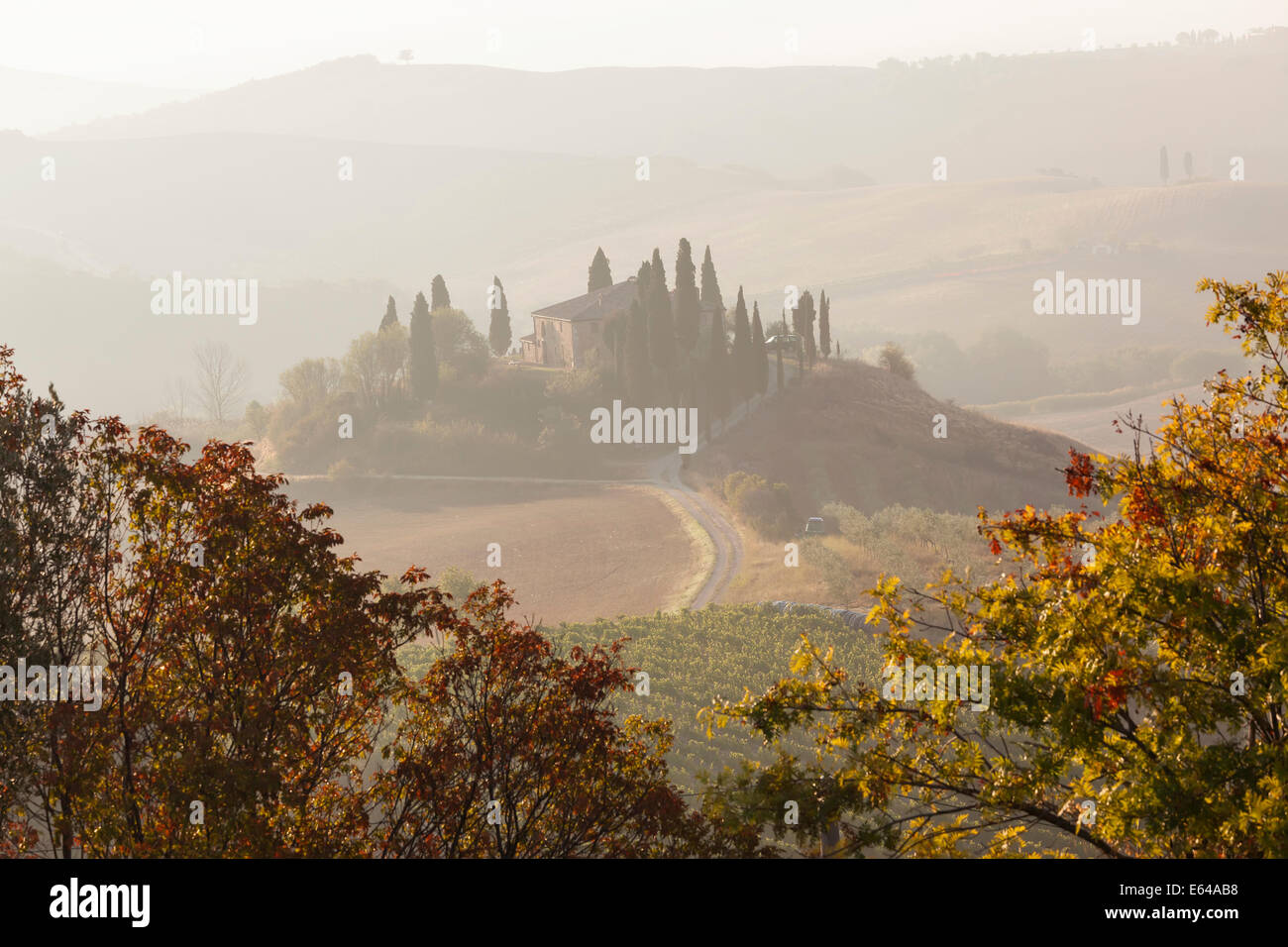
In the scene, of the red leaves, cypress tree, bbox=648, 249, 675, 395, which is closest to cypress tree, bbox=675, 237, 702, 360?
cypress tree, bbox=648, 249, 675, 395

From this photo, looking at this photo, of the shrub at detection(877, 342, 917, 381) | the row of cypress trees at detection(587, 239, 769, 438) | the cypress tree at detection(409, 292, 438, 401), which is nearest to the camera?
the row of cypress trees at detection(587, 239, 769, 438)

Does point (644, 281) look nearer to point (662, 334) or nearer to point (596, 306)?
point (596, 306)

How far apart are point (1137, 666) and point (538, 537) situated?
169ft

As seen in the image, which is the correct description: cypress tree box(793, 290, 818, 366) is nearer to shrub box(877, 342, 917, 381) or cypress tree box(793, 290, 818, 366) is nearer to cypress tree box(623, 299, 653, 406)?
shrub box(877, 342, 917, 381)

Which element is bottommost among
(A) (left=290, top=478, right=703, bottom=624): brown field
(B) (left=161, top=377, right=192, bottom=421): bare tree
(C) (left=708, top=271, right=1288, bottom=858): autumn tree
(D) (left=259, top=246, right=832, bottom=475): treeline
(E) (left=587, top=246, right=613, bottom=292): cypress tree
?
(A) (left=290, top=478, right=703, bottom=624): brown field

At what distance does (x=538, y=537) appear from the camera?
59594mm

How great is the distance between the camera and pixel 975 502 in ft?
230

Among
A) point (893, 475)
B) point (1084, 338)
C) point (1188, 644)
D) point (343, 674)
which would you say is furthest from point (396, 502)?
point (1084, 338)

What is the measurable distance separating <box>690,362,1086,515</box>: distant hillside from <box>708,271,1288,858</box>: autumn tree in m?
54.2

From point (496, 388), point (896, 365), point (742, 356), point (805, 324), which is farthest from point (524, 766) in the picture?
point (896, 365)

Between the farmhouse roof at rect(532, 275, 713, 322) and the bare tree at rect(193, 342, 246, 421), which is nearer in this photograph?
the farmhouse roof at rect(532, 275, 713, 322)

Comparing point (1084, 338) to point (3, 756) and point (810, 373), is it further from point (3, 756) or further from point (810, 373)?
point (3, 756)

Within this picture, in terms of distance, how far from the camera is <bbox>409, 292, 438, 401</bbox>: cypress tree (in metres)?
81.1

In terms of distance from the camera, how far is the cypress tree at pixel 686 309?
81.3 m
